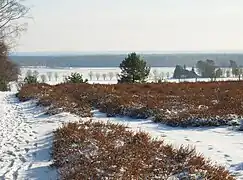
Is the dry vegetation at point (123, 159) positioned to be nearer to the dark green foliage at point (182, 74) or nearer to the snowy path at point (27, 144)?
the snowy path at point (27, 144)

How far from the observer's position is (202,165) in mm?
7191

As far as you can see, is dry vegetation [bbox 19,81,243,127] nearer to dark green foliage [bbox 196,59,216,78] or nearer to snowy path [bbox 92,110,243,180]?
snowy path [bbox 92,110,243,180]

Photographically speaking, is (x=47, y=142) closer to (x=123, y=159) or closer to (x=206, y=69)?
(x=123, y=159)

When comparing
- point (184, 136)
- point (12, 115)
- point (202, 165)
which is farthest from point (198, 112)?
point (12, 115)

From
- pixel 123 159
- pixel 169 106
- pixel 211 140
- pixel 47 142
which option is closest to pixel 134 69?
pixel 169 106

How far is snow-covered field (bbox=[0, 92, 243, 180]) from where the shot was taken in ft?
27.3

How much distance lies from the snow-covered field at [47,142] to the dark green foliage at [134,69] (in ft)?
80.2

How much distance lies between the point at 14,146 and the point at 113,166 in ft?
15.4

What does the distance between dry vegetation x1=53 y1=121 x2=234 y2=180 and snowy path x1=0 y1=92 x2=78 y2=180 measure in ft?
1.25

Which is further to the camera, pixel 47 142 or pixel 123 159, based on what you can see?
pixel 47 142

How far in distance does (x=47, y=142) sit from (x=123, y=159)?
4173 mm

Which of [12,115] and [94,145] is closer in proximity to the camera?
[94,145]

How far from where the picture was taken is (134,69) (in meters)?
40.5

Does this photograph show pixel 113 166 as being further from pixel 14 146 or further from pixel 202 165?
pixel 14 146
